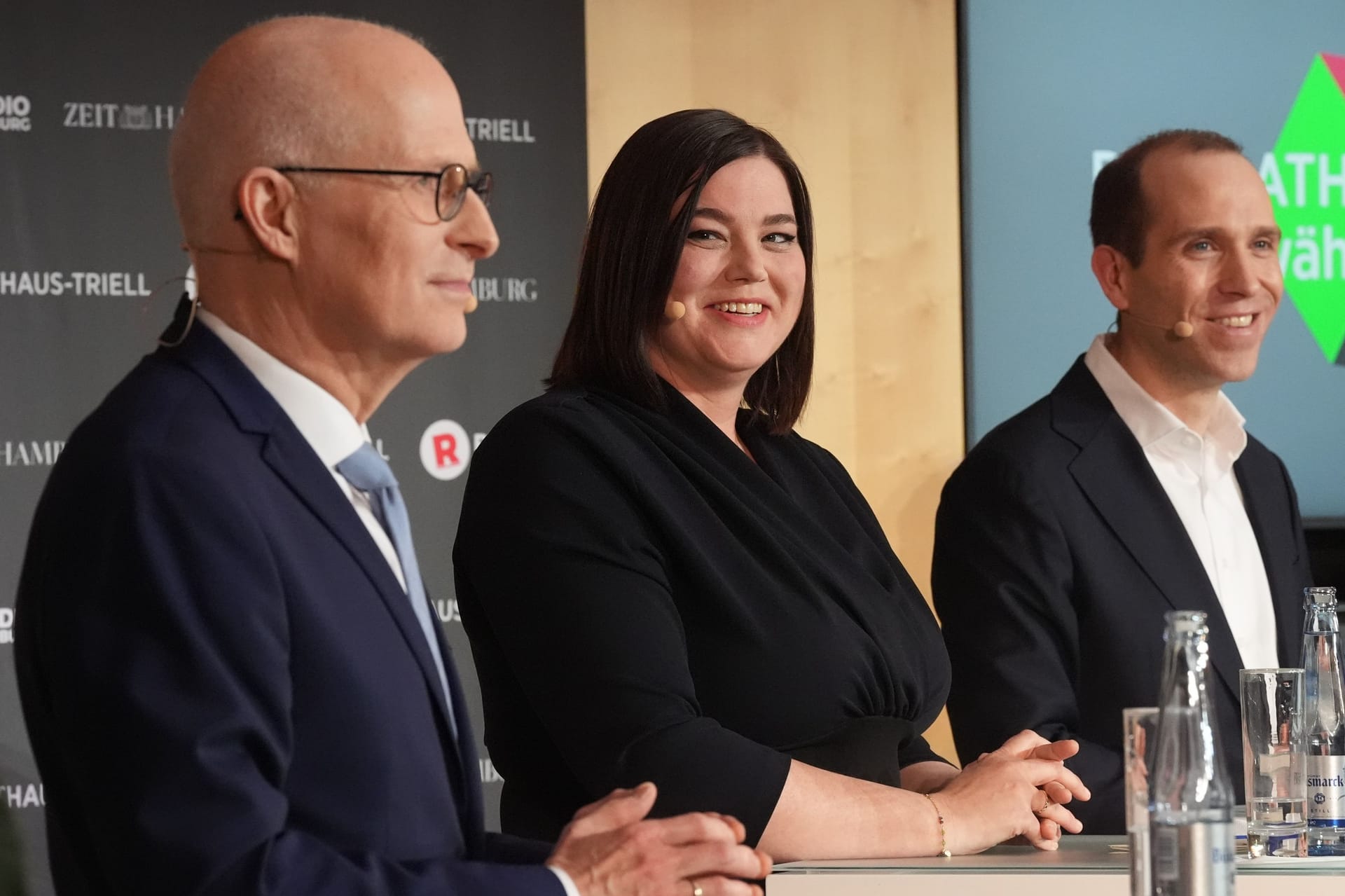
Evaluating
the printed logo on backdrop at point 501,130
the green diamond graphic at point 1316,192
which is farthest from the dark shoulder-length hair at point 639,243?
the green diamond graphic at point 1316,192

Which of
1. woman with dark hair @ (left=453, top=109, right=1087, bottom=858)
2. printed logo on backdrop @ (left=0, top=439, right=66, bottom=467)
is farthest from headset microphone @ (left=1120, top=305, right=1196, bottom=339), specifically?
printed logo on backdrop @ (left=0, top=439, right=66, bottom=467)

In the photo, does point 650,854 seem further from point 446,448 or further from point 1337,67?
point 1337,67

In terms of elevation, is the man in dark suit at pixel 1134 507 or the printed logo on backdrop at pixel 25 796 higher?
the man in dark suit at pixel 1134 507

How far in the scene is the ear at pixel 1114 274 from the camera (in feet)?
11.0

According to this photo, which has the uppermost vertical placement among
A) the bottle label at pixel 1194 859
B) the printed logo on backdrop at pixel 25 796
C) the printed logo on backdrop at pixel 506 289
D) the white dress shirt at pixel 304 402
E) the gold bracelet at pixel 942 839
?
the printed logo on backdrop at pixel 506 289

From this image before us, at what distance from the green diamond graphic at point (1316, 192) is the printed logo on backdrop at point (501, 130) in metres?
1.97

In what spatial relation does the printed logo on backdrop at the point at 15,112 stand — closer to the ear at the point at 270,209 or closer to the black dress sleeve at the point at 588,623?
the black dress sleeve at the point at 588,623

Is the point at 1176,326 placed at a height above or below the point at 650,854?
above

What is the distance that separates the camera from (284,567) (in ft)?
4.76

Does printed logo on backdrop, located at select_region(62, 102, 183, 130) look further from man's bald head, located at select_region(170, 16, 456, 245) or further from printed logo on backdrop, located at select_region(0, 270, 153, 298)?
man's bald head, located at select_region(170, 16, 456, 245)

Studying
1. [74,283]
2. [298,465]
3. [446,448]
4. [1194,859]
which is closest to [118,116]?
[74,283]

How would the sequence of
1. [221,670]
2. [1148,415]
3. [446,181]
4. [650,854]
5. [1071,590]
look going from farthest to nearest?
[1148,415], [1071,590], [446,181], [650,854], [221,670]

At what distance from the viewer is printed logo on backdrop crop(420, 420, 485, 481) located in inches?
159

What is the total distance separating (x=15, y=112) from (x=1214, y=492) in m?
2.79
